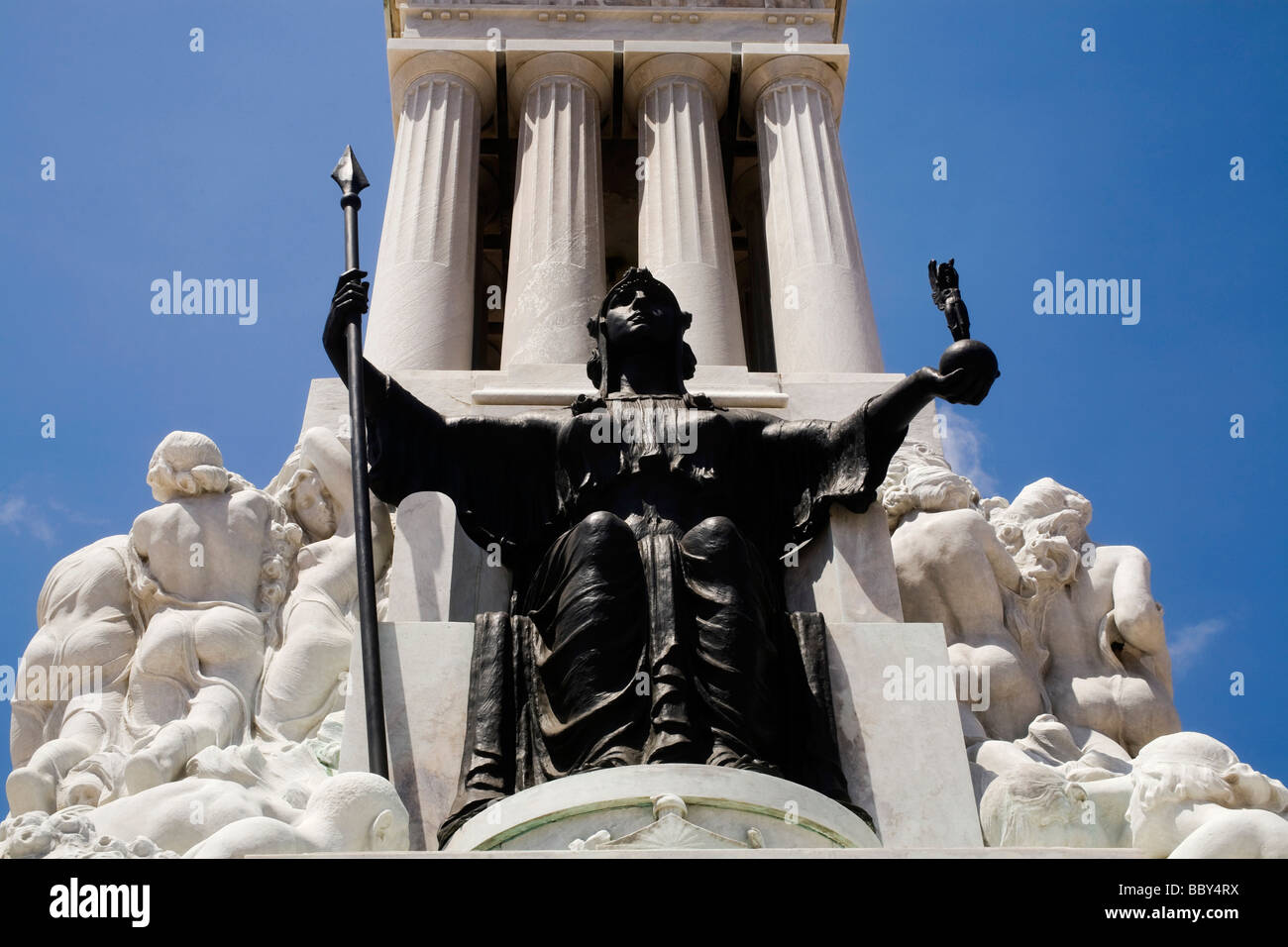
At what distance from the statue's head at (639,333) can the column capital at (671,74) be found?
1141cm

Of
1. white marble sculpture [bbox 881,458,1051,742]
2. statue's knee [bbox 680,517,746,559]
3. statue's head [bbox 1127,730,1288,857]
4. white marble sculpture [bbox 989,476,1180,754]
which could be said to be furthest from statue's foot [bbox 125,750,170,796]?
white marble sculpture [bbox 989,476,1180,754]

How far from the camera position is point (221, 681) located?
13.8 m

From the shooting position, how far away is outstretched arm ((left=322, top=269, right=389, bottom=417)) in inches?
492

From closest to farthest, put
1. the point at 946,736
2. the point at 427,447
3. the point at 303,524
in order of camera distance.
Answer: the point at 946,736, the point at 427,447, the point at 303,524

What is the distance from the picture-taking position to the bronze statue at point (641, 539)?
1101 cm

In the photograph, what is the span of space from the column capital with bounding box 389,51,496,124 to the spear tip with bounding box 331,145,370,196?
444 inches

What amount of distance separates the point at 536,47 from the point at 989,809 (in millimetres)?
16170

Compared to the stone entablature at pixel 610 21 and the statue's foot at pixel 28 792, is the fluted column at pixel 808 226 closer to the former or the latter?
the stone entablature at pixel 610 21

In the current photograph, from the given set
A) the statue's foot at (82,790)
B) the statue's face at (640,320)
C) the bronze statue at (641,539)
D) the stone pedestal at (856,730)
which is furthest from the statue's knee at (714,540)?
the statue's foot at (82,790)

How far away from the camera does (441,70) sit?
81.1 feet

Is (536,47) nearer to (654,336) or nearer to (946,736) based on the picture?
(654,336)

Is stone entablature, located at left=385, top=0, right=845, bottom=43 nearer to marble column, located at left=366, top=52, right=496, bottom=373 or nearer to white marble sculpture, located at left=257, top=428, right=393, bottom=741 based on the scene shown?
marble column, located at left=366, top=52, right=496, bottom=373
